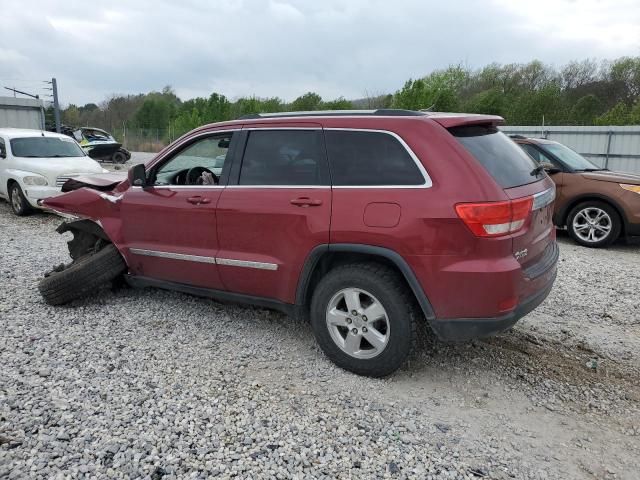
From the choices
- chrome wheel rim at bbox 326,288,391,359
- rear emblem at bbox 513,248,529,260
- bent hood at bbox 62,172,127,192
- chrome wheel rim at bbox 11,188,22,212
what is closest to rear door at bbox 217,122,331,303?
chrome wheel rim at bbox 326,288,391,359

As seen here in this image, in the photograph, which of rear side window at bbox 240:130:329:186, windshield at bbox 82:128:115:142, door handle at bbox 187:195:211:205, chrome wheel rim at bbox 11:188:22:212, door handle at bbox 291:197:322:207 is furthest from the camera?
windshield at bbox 82:128:115:142

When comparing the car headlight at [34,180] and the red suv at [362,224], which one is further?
the car headlight at [34,180]

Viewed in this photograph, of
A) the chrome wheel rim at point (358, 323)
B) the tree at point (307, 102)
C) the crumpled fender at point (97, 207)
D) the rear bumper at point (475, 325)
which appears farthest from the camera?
the tree at point (307, 102)

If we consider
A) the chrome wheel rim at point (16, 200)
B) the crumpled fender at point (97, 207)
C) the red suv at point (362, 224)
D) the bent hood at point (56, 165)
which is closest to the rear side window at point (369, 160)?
the red suv at point (362, 224)

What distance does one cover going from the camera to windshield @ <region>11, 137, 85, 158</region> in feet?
33.5

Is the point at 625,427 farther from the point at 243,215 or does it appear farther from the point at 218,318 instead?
the point at 218,318

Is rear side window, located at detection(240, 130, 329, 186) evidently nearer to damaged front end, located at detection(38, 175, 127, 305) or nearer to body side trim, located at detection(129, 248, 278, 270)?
body side trim, located at detection(129, 248, 278, 270)

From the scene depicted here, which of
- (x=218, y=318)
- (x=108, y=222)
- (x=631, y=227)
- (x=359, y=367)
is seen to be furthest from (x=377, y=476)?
(x=631, y=227)

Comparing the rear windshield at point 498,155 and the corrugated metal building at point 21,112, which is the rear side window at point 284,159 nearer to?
the rear windshield at point 498,155

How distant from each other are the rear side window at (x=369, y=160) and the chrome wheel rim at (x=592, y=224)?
5.76m

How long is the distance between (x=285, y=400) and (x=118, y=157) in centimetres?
2290

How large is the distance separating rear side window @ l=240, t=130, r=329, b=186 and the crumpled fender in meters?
1.55

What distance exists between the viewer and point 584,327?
455 centimetres

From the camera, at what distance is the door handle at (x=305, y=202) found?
11.6 ft
